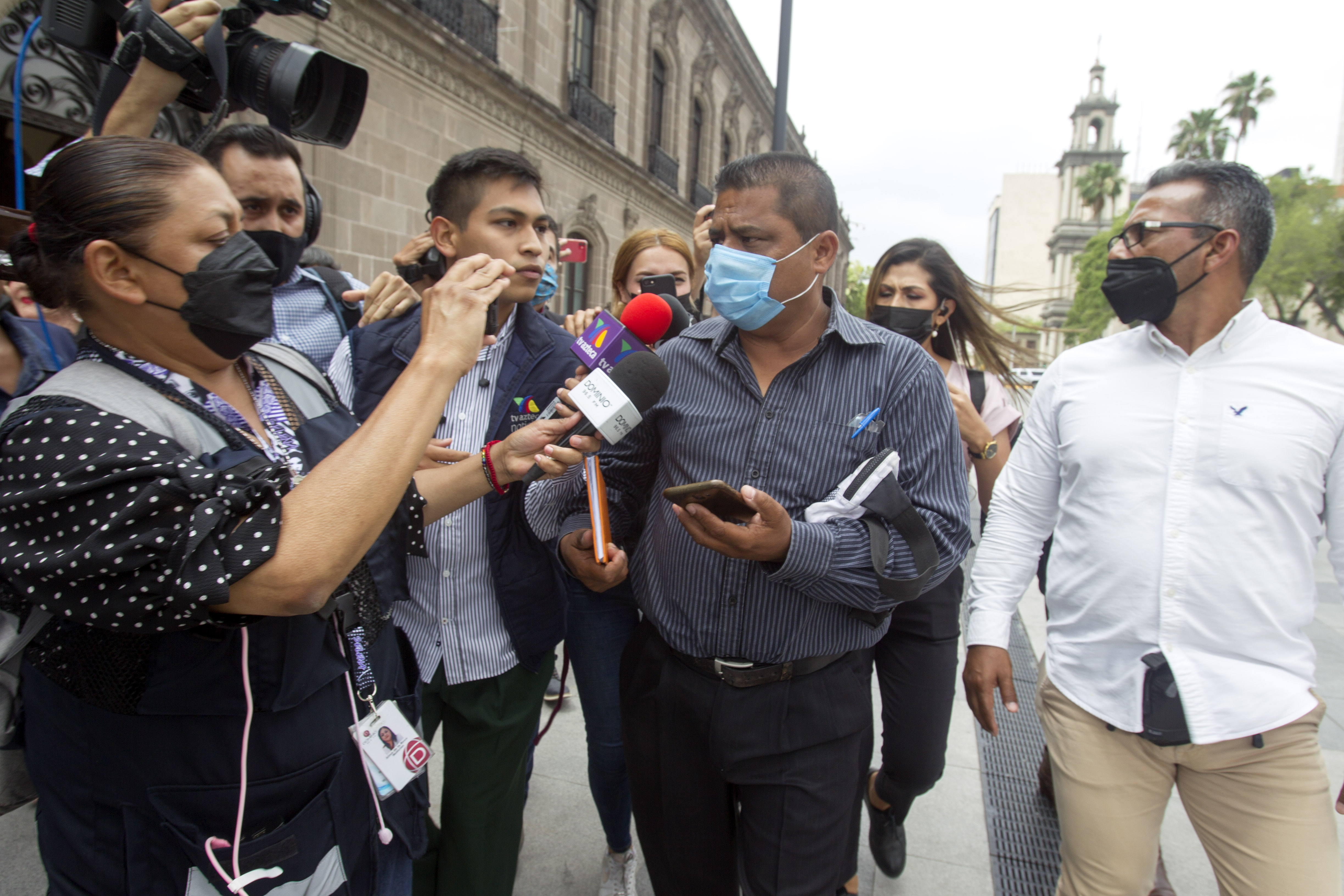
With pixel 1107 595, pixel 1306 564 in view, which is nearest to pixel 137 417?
pixel 1107 595

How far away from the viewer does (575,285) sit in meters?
14.2

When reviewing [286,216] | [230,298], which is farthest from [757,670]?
[286,216]

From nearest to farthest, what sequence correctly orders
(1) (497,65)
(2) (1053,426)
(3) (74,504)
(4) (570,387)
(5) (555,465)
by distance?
(3) (74,504) < (5) (555,465) < (4) (570,387) < (2) (1053,426) < (1) (497,65)

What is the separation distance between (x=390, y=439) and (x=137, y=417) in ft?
1.39

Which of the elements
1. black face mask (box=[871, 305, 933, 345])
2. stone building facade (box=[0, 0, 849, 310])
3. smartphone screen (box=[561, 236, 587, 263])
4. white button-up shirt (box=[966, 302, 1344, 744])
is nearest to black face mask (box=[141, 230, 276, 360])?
white button-up shirt (box=[966, 302, 1344, 744])

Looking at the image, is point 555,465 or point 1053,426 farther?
point 1053,426

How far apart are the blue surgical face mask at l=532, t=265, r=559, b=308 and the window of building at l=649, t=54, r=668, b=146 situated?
1514 centimetres

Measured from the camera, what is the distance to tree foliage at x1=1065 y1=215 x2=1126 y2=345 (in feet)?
123

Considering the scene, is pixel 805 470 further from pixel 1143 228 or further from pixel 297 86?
pixel 297 86

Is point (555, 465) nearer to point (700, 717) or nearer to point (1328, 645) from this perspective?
point (700, 717)

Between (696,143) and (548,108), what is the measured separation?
10929mm

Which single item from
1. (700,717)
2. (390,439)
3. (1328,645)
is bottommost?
(1328,645)

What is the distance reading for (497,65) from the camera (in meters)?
9.66

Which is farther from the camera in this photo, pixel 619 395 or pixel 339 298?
pixel 339 298
